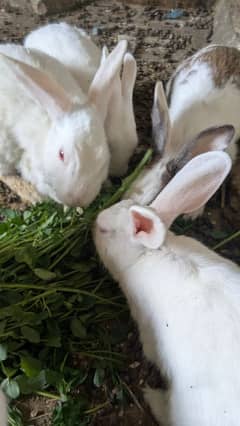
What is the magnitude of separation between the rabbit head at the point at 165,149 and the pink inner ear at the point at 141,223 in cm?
29

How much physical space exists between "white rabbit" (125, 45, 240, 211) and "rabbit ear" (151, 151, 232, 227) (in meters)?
0.33

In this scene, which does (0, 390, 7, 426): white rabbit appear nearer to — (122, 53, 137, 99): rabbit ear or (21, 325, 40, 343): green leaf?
(21, 325, 40, 343): green leaf

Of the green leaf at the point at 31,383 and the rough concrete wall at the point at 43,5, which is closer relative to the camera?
the green leaf at the point at 31,383

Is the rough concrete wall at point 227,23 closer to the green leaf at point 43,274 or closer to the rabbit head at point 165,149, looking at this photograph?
the rabbit head at point 165,149

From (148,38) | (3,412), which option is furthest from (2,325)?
(148,38)

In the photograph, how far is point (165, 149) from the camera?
2.93 metres

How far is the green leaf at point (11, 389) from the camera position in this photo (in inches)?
88.8

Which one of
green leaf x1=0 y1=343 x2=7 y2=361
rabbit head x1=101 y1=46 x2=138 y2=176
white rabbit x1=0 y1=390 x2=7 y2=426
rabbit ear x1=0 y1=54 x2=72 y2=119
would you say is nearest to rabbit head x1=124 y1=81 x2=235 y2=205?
rabbit head x1=101 y1=46 x2=138 y2=176

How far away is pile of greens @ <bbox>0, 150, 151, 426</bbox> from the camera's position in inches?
91.0

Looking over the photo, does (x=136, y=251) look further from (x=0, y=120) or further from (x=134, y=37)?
(x=134, y=37)

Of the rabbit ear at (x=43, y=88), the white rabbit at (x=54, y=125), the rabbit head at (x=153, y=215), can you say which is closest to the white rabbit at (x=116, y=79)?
the white rabbit at (x=54, y=125)

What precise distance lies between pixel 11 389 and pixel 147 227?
0.72 m

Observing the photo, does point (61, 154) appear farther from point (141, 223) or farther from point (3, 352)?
point (3, 352)

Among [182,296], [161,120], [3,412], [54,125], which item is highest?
[54,125]
